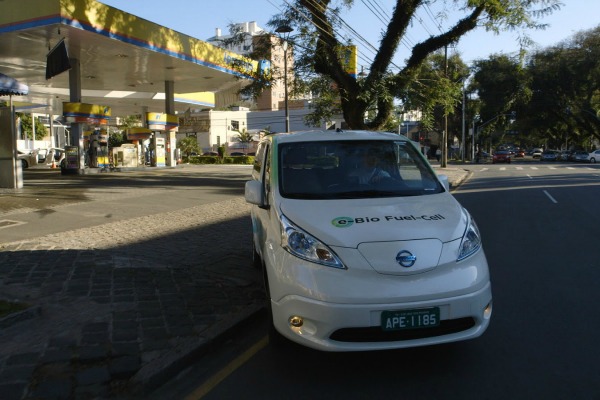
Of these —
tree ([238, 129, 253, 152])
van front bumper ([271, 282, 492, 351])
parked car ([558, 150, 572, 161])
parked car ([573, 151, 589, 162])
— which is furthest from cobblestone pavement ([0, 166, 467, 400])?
tree ([238, 129, 253, 152])

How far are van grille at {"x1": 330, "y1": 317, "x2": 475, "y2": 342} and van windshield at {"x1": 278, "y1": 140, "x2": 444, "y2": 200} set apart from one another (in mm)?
1320

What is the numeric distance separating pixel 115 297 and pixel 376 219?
3.09m

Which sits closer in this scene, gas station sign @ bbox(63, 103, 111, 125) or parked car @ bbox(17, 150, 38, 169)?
gas station sign @ bbox(63, 103, 111, 125)

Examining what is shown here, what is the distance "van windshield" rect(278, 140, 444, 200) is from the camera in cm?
457

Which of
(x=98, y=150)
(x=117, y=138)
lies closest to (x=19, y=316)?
(x=98, y=150)

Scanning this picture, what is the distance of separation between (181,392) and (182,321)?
1153 millimetres

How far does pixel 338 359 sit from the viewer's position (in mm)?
3982

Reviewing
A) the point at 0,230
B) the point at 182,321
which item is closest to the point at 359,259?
the point at 182,321

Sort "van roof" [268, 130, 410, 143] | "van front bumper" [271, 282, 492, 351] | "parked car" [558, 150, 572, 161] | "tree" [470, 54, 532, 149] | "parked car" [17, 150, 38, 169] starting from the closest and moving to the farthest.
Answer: "van front bumper" [271, 282, 492, 351] → "van roof" [268, 130, 410, 143] → "parked car" [17, 150, 38, 169] → "tree" [470, 54, 532, 149] → "parked car" [558, 150, 572, 161]

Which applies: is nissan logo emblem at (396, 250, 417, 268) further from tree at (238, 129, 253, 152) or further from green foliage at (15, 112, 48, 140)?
tree at (238, 129, 253, 152)

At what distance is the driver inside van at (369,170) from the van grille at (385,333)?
5.41ft

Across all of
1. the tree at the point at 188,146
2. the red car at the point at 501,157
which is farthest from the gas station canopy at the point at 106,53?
the red car at the point at 501,157

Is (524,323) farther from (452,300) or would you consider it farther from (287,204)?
(287,204)

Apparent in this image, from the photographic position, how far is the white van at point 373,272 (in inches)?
135
